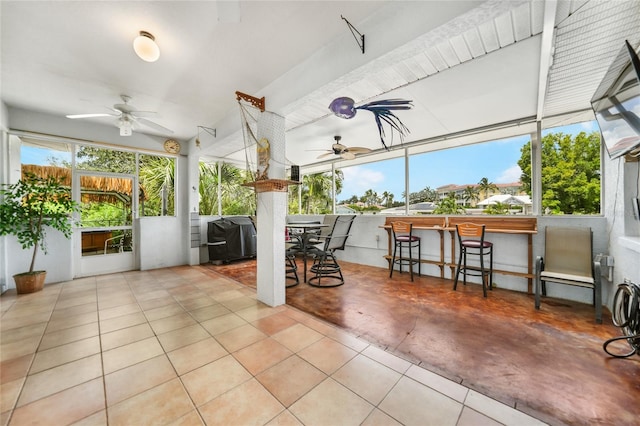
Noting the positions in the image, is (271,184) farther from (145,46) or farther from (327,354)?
(327,354)

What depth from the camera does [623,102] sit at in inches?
68.7

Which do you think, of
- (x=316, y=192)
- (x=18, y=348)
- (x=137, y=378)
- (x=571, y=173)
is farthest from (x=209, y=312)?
(x=316, y=192)

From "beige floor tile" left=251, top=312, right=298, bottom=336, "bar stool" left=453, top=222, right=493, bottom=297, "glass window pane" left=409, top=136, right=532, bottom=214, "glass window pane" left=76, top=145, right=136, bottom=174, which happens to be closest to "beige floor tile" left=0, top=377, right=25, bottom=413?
"beige floor tile" left=251, top=312, right=298, bottom=336

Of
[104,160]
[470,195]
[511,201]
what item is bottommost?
[511,201]

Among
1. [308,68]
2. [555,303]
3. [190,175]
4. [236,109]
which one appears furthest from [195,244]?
[555,303]

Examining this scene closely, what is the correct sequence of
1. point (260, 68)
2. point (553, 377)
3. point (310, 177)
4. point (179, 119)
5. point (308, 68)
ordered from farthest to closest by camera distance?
point (310, 177)
point (179, 119)
point (260, 68)
point (308, 68)
point (553, 377)

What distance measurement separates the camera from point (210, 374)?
1746 mm

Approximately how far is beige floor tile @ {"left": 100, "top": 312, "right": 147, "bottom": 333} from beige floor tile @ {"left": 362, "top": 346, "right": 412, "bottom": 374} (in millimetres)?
2502

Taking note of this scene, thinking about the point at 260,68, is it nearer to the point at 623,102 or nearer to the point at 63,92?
the point at 63,92

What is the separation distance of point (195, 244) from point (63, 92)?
3.47 metres

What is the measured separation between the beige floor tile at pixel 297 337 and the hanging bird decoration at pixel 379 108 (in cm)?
250

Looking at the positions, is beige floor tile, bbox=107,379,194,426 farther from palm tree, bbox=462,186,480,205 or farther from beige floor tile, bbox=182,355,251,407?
palm tree, bbox=462,186,480,205

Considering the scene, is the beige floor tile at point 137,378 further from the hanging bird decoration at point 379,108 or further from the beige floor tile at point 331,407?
the hanging bird decoration at point 379,108

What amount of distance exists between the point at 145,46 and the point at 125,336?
9.30 feet
